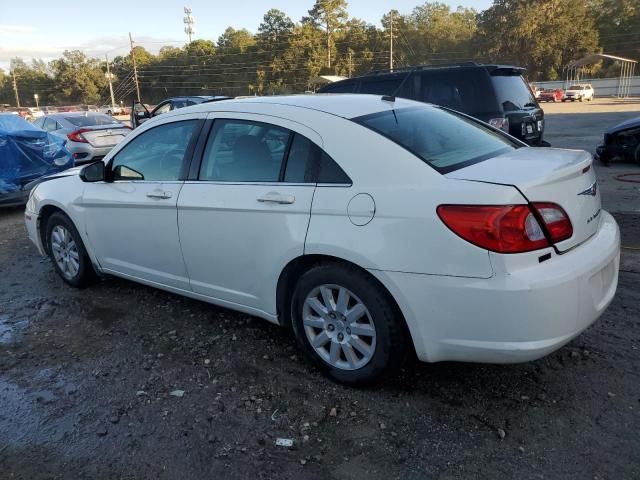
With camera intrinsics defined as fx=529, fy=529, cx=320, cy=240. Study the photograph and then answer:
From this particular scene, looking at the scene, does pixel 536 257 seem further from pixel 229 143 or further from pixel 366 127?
pixel 229 143

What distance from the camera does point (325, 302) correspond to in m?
3.01

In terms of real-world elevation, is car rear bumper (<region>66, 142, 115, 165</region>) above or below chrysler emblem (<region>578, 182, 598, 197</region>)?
below

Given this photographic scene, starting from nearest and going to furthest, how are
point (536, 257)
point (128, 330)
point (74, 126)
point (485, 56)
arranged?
point (536, 257)
point (128, 330)
point (74, 126)
point (485, 56)

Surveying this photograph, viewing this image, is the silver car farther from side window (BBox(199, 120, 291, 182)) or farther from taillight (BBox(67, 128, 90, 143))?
side window (BBox(199, 120, 291, 182))

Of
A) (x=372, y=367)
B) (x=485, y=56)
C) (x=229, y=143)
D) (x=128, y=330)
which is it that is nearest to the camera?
(x=372, y=367)

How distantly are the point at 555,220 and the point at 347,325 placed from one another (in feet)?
3.96

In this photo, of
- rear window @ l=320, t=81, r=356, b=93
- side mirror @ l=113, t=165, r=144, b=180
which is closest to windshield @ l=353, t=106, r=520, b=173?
side mirror @ l=113, t=165, r=144, b=180

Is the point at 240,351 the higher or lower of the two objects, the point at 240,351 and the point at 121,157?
the lower

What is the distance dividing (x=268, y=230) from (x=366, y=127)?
82 centimetres

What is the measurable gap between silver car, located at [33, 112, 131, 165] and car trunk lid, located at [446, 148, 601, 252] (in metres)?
10.7

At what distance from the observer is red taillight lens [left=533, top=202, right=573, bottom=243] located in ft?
8.26

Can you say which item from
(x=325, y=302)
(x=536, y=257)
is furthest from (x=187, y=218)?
(x=536, y=257)

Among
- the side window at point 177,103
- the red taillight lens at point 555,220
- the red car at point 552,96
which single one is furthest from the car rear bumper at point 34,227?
the red car at point 552,96

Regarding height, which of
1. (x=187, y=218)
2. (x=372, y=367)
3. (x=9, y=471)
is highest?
(x=187, y=218)
